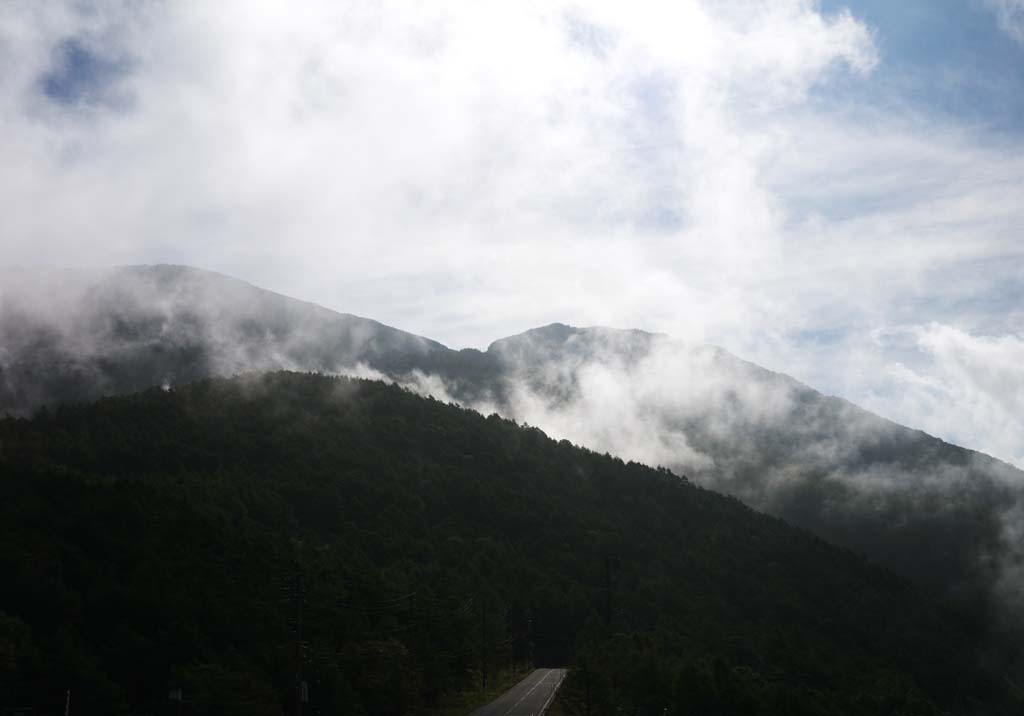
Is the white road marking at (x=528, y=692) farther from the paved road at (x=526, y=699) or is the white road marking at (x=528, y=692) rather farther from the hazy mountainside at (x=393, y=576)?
the hazy mountainside at (x=393, y=576)

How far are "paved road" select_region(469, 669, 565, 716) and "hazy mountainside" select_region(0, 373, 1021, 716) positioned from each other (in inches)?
123

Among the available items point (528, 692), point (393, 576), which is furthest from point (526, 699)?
point (393, 576)

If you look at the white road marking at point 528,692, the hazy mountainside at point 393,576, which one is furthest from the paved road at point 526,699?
the hazy mountainside at point 393,576

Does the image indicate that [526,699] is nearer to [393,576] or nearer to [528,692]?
[528,692]

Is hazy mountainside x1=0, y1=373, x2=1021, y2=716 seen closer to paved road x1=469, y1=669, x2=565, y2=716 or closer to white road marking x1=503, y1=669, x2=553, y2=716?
paved road x1=469, y1=669, x2=565, y2=716

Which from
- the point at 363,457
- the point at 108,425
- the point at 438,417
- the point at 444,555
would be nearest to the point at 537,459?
the point at 438,417

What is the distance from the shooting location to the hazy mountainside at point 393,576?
49.8 m

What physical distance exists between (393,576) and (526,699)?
77.9 ft

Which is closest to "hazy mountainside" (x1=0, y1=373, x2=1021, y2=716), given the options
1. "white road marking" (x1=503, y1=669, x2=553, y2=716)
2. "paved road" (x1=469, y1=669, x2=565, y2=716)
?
"paved road" (x1=469, y1=669, x2=565, y2=716)

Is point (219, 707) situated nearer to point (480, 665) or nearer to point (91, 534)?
point (91, 534)

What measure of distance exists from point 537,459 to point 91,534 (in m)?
133

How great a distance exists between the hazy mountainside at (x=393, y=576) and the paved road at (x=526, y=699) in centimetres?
311

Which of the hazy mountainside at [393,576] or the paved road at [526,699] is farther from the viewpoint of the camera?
the paved road at [526,699]

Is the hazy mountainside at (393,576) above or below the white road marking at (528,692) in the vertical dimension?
above
